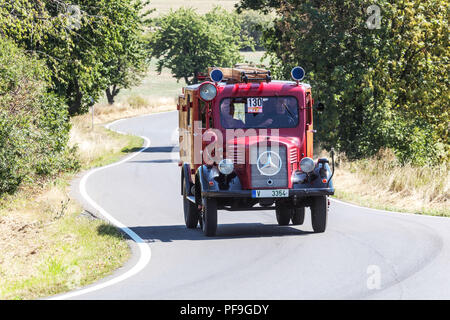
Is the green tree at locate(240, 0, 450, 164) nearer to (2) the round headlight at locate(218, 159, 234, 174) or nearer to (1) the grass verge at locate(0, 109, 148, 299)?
(1) the grass verge at locate(0, 109, 148, 299)

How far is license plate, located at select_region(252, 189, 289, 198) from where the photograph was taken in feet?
43.5

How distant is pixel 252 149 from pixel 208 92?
131cm

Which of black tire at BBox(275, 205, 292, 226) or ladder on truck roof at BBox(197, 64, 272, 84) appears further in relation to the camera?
black tire at BBox(275, 205, 292, 226)

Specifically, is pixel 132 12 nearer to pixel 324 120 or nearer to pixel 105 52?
pixel 105 52

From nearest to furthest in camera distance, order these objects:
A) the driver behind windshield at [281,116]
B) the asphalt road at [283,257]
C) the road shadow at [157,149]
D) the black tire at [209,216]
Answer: the asphalt road at [283,257] < the black tire at [209,216] < the driver behind windshield at [281,116] < the road shadow at [157,149]

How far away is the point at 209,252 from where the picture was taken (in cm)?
1217

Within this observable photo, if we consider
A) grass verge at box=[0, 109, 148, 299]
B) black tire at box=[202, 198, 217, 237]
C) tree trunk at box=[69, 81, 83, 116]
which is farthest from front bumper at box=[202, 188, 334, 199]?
tree trunk at box=[69, 81, 83, 116]

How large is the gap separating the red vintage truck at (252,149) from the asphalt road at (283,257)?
58 cm

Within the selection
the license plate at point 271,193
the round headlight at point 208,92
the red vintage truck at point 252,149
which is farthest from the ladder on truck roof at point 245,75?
the license plate at point 271,193

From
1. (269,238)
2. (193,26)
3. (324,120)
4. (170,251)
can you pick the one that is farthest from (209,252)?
(193,26)

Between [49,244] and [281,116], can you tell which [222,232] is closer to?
[281,116]

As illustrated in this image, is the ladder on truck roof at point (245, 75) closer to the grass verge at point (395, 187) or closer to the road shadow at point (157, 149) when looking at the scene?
the grass verge at point (395, 187)

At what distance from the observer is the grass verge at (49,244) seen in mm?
10344
